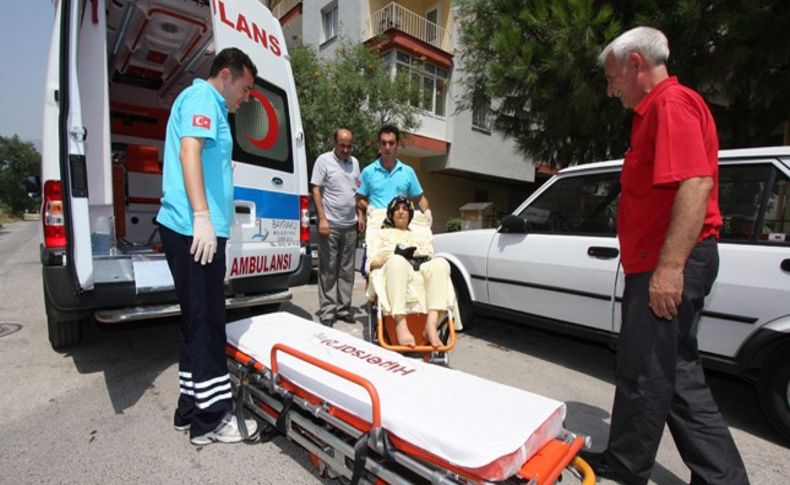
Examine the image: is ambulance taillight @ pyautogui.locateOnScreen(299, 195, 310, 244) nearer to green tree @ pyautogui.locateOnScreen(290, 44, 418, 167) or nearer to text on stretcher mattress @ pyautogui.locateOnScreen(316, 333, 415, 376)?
text on stretcher mattress @ pyautogui.locateOnScreen(316, 333, 415, 376)

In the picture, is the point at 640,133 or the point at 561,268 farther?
the point at 561,268

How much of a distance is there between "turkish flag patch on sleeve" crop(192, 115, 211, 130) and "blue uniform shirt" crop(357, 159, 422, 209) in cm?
244

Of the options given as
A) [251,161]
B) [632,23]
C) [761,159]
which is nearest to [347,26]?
[632,23]

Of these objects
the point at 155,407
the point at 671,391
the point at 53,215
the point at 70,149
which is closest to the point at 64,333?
the point at 53,215

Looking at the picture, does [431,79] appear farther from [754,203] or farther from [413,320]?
[754,203]

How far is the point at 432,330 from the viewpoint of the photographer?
3375mm

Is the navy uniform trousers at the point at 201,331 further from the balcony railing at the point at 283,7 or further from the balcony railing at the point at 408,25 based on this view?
the balcony railing at the point at 283,7

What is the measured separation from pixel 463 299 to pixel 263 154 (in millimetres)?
2456

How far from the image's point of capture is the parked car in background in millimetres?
2574

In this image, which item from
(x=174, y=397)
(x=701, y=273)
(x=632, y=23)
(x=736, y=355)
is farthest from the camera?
(x=632, y=23)

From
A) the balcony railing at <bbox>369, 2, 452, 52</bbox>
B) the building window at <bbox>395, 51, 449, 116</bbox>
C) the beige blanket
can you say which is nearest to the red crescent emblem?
the beige blanket

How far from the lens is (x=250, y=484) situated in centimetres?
212

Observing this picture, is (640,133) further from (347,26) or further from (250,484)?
(347,26)

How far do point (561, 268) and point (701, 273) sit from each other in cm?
164
